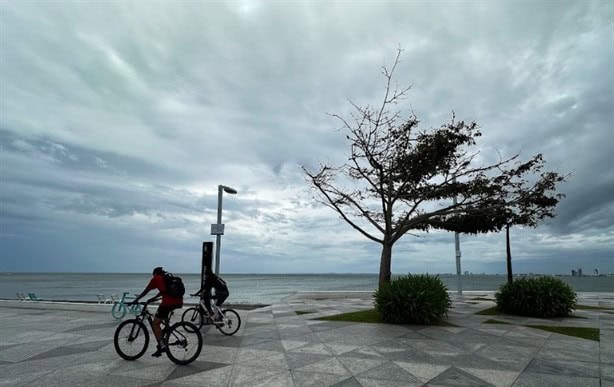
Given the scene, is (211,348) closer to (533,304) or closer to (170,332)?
(170,332)

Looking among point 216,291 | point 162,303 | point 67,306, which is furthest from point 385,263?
point 67,306

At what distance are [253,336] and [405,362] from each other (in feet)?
14.8

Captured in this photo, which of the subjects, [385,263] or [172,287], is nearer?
[172,287]

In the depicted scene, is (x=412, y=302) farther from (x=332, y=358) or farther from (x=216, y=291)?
(x=216, y=291)

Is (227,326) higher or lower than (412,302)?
lower

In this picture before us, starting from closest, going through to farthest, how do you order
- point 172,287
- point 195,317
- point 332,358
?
point 172,287, point 332,358, point 195,317

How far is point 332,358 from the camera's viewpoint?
7820mm

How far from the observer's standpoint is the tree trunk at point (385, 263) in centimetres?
1494

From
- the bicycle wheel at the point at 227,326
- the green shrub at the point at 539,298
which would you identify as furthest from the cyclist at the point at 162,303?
the green shrub at the point at 539,298

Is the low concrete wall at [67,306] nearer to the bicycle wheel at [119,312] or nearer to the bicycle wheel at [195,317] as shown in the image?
the bicycle wheel at [119,312]

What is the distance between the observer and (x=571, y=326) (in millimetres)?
11570

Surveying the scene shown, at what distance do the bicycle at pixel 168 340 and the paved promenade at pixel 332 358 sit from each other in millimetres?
206

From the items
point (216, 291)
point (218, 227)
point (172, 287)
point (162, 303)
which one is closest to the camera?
point (172, 287)

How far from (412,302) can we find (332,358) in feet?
16.1
